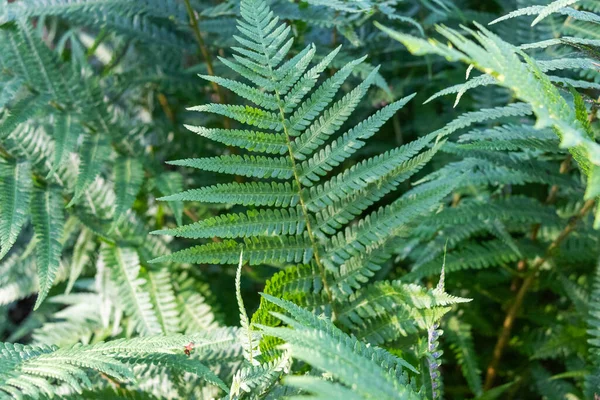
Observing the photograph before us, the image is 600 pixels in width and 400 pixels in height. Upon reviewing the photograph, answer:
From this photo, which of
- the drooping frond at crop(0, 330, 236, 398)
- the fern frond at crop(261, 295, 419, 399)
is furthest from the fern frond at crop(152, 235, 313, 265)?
the fern frond at crop(261, 295, 419, 399)

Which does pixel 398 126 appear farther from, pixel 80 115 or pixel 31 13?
pixel 31 13

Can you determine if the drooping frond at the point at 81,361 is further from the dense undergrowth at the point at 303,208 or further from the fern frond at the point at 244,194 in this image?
the fern frond at the point at 244,194

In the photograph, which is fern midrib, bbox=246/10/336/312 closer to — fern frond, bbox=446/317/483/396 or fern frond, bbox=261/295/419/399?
fern frond, bbox=261/295/419/399

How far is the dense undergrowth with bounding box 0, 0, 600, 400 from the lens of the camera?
883mm

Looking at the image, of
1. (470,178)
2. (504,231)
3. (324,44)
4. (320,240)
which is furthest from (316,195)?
(324,44)

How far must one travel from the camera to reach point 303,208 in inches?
41.5

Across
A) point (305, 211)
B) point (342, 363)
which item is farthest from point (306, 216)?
point (342, 363)

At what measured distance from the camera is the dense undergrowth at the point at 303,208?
883 millimetres

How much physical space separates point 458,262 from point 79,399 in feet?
2.78

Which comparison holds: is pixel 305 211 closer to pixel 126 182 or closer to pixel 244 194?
pixel 244 194

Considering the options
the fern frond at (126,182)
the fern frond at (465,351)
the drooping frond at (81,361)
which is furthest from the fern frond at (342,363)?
the fern frond at (126,182)

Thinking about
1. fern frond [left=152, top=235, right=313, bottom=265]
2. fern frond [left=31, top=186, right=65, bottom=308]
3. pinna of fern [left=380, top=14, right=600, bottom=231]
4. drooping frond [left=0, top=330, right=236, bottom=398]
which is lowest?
drooping frond [left=0, top=330, right=236, bottom=398]

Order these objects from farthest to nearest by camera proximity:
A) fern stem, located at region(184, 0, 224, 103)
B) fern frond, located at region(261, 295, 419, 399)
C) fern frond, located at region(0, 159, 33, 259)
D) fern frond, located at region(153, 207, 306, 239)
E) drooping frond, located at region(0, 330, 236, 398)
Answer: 1. fern stem, located at region(184, 0, 224, 103)
2. fern frond, located at region(0, 159, 33, 259)
3. fern frond, located at region(153, 207, 306, 239)
4. drooping frond, located at region(0, 330, 236, 398)
5. fern frond, located at region(261, 295, 419, 399)

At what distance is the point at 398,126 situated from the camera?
1.85 meters
